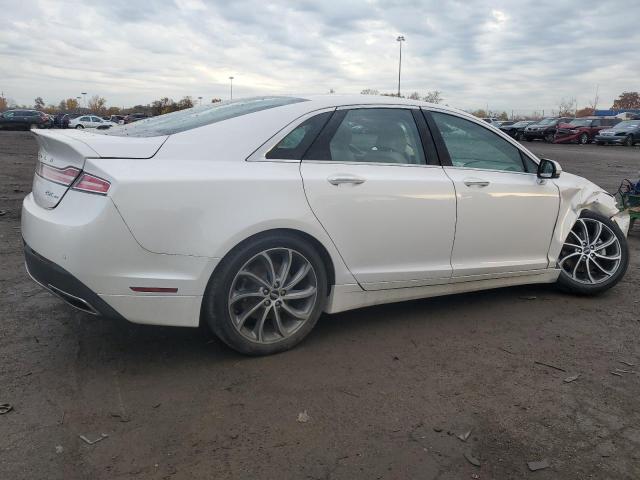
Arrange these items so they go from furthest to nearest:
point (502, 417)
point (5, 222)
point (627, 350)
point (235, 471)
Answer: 1. point (5, 222)
2. point (627, 350)
3. point (502, 417)
4. point (235, 471)

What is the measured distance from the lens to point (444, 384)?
3.11 meters

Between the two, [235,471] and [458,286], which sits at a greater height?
[458,286]

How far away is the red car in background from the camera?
3462 cm

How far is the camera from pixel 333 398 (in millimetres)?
2922

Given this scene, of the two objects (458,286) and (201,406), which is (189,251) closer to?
(201,406)

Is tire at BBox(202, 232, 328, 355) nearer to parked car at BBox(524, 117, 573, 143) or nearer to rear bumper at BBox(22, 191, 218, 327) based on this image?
rear bumper at BBox(22, 191, 218, 327)

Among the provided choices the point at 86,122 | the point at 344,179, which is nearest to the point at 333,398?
the point at 344,179

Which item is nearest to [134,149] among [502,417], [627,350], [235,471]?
[235,471]

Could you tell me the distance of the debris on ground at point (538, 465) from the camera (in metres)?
2.41

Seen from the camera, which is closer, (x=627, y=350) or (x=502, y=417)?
(x=502, y=417)

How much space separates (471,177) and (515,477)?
2206mm

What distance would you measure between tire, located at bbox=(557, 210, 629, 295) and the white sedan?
0.70 feet

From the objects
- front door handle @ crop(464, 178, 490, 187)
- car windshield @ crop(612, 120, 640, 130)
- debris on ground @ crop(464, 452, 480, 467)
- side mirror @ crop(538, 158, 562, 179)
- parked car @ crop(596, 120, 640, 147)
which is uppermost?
car windshield @ crop(612, 120, 640, 130)

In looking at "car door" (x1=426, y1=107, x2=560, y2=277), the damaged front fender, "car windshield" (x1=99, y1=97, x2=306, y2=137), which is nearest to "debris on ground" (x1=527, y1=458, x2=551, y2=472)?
"car door" (x1=426, y1=107, x2=560, y2=277)
